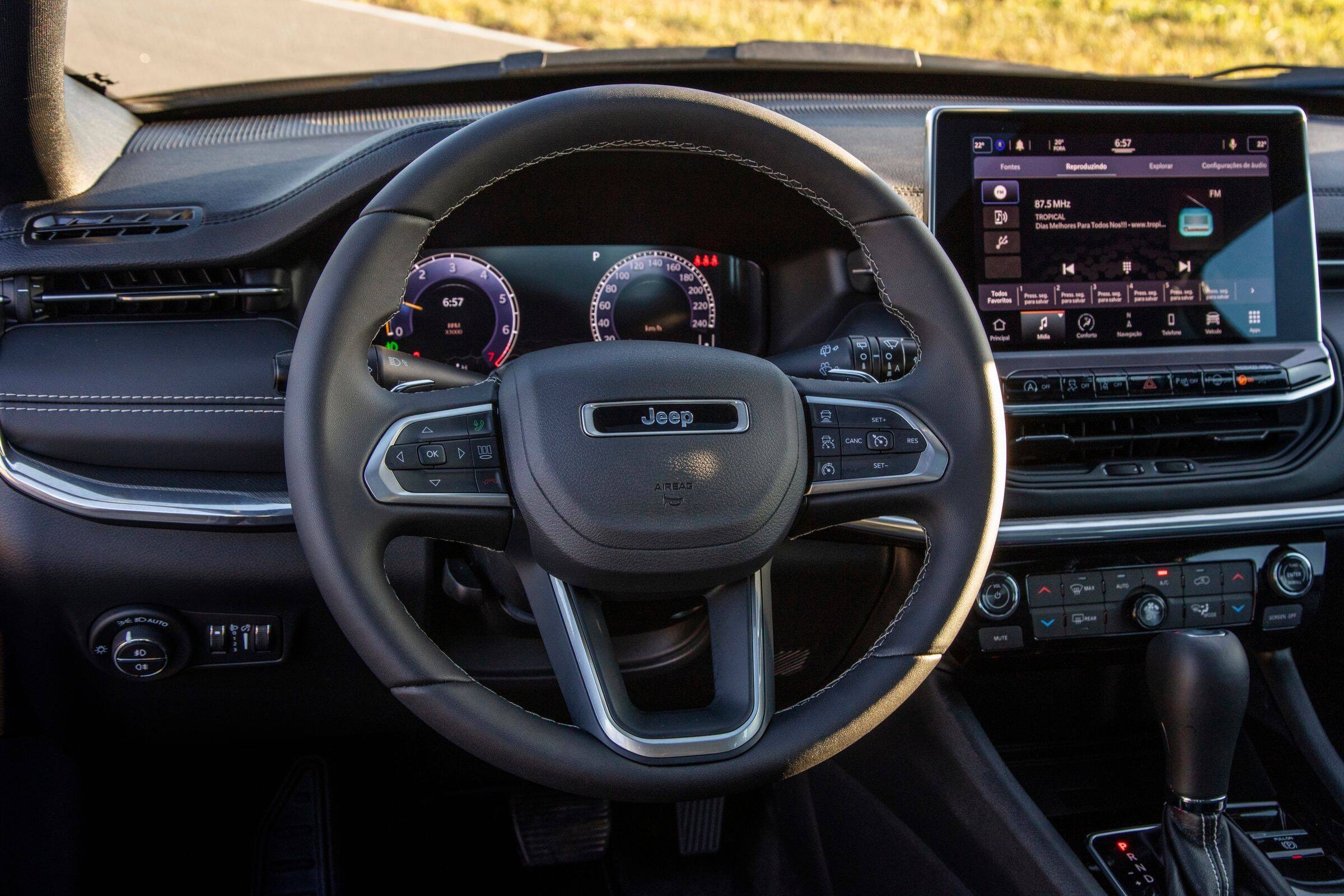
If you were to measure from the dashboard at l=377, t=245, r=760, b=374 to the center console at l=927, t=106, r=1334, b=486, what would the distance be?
35 centimetres

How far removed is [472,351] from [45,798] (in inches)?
39.1

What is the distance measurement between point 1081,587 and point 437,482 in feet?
3.43

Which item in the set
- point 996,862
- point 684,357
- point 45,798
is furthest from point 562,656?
point 45,798

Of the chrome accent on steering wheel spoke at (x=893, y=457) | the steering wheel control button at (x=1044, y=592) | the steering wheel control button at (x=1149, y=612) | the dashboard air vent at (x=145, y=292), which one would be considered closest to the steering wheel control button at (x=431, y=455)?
the chrome accent on steering wheel spoke at (x=893, y=457)

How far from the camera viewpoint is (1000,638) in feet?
5.31

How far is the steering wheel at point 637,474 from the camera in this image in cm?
101

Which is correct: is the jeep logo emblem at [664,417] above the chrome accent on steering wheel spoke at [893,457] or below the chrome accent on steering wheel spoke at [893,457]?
above

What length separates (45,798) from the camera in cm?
173

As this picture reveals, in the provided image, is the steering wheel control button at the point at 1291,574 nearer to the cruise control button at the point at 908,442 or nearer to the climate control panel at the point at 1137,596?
the climate control panel at the point at 1137,596

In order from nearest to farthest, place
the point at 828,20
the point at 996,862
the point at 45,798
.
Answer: the point at 996,862 → the point at 45,798 → the point at 828,20

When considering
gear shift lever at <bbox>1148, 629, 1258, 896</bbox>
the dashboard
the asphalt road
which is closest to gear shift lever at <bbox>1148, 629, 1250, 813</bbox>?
gear shift lever at <bbox>1148, 629, 1258, 896</bbox>

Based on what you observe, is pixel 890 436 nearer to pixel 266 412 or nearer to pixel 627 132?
pixel 627 132

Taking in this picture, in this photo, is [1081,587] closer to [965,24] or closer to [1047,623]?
[1047,623]

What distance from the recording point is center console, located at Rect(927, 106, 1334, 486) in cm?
158
